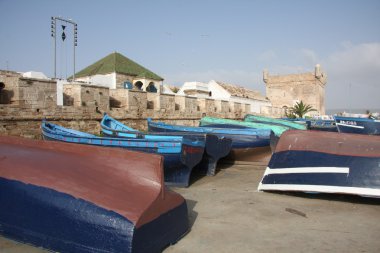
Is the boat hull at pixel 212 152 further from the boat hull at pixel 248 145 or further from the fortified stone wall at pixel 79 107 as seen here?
the fortified stone wall at pixel 79 107

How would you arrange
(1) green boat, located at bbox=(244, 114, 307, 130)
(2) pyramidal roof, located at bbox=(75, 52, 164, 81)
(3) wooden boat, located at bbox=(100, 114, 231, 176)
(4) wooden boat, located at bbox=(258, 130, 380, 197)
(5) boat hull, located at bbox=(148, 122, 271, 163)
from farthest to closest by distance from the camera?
(2) pyramidal roof, located at bbox=(75, 52, 164, 81), (1) green boat, located at bbox=(244, 114, 307, 130), (5) boat hull, located at bbox=(148, 122, 271, 163), (3) wooden boat, located at bbox=(100, 114, 231, 176), (4) wooden boat, located at bbox=(258, 130, 380, 197)

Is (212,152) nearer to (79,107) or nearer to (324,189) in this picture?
(324,189)

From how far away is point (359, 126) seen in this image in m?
12.8

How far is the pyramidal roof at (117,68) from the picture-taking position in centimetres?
2783

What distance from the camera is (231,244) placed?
12.2 ft

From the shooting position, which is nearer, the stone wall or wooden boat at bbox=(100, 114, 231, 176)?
wooden boat at bbox=(100, 114, 231, 176)

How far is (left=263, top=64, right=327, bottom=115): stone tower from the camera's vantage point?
1788 inches

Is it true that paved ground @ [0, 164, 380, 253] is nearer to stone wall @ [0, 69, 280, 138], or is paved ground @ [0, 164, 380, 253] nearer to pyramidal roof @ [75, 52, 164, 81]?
stone wall @ [0, 69, 280, 138]

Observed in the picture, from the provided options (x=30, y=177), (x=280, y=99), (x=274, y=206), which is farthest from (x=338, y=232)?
(x=280, y=99)

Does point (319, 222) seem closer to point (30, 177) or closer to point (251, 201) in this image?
point (251, 201)

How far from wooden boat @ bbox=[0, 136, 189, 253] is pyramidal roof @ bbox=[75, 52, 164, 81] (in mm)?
24183

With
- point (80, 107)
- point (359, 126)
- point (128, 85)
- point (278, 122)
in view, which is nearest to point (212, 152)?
point (80, 107)

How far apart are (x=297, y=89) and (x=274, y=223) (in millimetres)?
→ 45573

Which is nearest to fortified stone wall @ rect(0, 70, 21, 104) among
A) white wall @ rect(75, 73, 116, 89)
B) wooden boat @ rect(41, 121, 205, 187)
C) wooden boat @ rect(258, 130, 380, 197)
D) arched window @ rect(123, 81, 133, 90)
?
wooden boat @ rect(41, 121, 205, 187)
